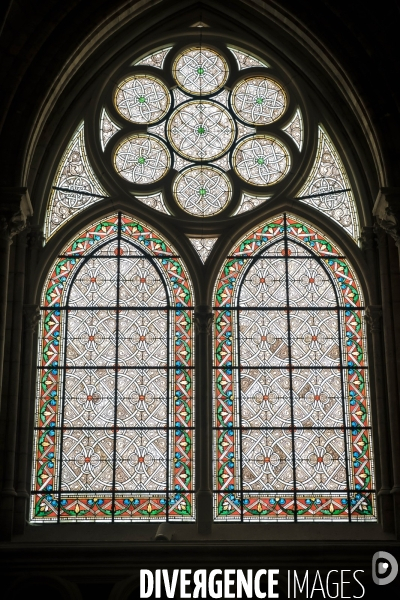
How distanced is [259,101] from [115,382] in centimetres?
460

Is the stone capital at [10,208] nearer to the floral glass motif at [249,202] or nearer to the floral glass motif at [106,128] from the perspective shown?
the floral glass motif at [106,128]

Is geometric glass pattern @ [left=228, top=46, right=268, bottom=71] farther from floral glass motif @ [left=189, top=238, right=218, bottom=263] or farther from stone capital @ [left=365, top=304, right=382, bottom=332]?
stone capital @ [left=365, top=304, right=382, bottom=332]

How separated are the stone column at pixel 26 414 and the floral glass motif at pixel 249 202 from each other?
3.10 meters

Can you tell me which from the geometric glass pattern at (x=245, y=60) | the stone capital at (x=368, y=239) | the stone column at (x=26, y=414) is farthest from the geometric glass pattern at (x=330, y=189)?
the stone column at (x=26, y=414)

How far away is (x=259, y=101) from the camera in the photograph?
1636 centimetres

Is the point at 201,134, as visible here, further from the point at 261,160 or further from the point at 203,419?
the point at 203,419

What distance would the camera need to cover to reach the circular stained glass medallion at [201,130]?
16078 mm

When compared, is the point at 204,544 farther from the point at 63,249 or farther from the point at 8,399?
the point at 63,249

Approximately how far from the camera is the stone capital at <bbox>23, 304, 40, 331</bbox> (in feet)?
48.1

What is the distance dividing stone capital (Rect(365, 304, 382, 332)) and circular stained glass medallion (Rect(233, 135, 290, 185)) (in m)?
2.33

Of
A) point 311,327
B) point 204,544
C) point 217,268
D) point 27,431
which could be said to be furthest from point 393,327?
point 27,431

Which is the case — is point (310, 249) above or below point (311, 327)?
above

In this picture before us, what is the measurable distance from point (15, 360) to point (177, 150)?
387 centimetres

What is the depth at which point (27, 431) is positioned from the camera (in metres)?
14.1
